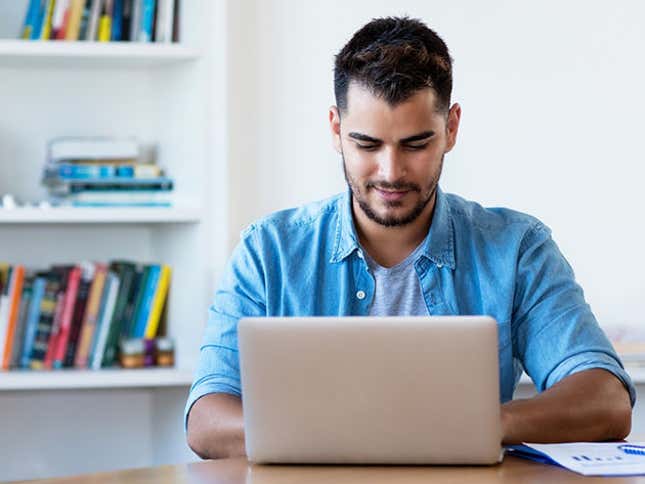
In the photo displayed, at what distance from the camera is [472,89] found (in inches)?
118

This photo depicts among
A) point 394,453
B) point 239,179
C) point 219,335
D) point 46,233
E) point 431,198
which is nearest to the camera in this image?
point 394,453

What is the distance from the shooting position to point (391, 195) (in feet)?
6.62

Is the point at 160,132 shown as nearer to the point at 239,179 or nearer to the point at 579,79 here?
the point at 239,179

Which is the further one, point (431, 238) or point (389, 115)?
point (431, 238)

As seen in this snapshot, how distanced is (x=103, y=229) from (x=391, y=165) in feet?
4.66

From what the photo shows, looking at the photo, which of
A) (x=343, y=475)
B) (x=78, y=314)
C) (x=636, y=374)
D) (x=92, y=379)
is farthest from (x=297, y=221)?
(x=636, y=374)

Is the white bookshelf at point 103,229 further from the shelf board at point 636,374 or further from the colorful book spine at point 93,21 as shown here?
the shelf board at point 636,374

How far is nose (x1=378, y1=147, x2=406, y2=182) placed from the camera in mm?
1979

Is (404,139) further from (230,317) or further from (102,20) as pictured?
(102,20)

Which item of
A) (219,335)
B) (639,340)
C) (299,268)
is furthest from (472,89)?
(219,335)

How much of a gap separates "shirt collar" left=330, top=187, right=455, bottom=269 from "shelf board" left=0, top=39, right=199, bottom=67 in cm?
94

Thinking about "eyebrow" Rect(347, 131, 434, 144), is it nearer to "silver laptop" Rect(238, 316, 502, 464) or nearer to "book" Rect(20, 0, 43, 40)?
"silver laptop" Rect(238, 316, 502, 464)

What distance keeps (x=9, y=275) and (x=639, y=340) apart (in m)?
1.57

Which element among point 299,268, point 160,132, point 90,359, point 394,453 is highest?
point 160,132
